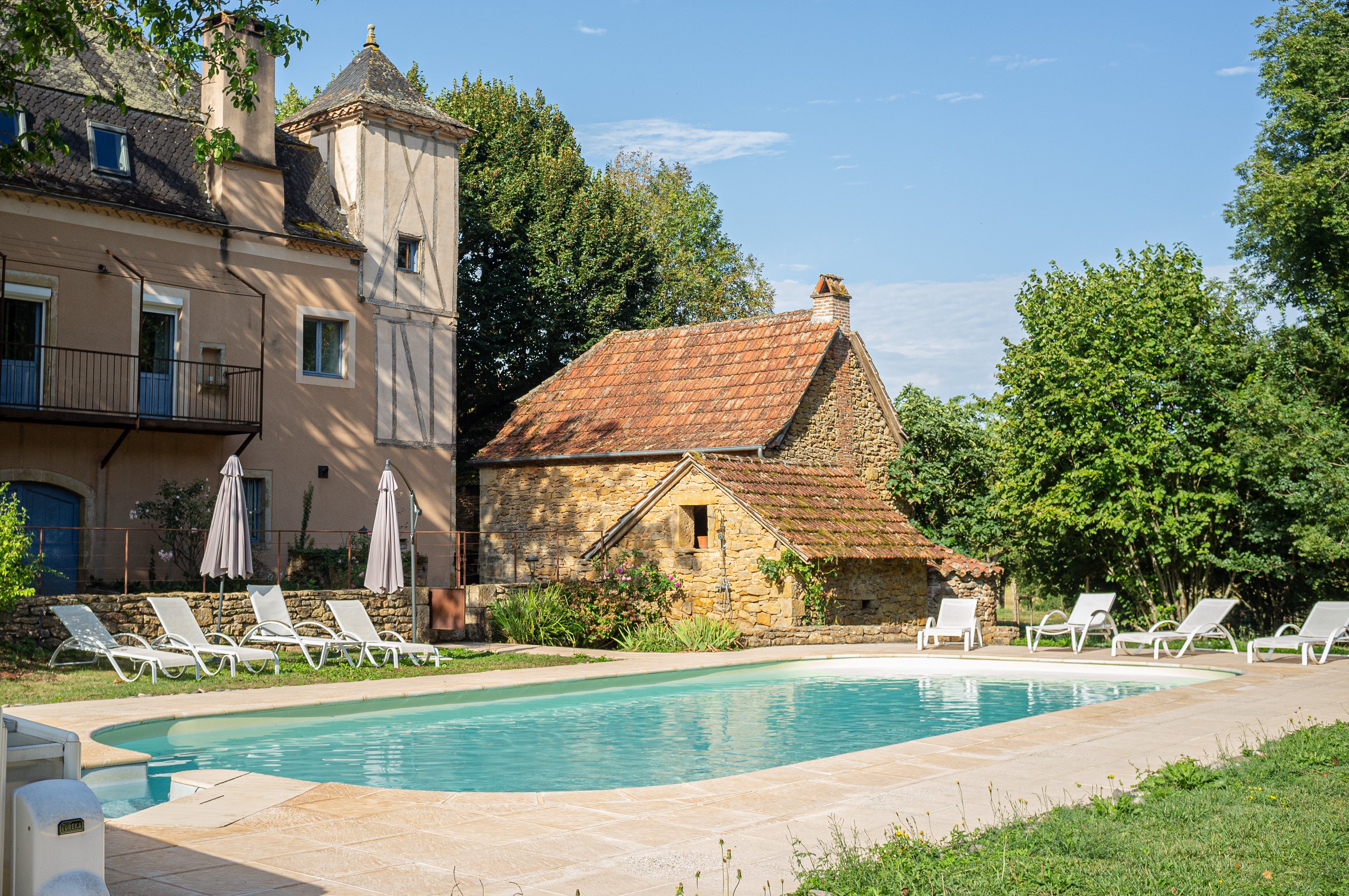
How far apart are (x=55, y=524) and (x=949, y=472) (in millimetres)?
16225

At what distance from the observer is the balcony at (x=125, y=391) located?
56.2 ft

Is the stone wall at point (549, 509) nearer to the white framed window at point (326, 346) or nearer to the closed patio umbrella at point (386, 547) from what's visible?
the white framed window at point (326, 346)

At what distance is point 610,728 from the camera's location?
10.9 meters

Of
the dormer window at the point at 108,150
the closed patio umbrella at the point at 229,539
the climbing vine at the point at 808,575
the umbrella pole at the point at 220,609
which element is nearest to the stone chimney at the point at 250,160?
the dormer window at the point at 108,150

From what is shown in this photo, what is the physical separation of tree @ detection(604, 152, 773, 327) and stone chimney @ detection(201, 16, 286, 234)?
681 inches

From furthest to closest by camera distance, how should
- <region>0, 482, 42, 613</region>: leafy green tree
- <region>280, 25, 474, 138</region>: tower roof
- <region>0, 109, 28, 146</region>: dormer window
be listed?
<region>280, 25, 474, 138</region>: tower roof → <region>0, 109, 28, 146</region>: dormer window → <region>0, 482, 42, 613</region>: leafy green tree

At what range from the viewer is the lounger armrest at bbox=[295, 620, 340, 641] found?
15.0 metres

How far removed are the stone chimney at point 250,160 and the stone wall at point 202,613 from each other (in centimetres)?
711

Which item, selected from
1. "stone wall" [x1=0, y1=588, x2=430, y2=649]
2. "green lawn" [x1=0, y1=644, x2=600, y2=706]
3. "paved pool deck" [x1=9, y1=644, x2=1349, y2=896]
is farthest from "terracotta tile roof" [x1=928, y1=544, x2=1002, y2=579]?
"paved pool deck" [x1=9, y1=644, x2=1349, y2=896]

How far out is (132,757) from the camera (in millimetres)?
7324

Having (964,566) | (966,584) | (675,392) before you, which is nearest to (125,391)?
(675,392)

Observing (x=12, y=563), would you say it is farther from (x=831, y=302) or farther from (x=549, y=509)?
(x=831, y=302)

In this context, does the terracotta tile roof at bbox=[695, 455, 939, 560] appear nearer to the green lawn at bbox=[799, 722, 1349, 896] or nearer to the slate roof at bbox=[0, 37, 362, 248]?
the slate roof at bbox=[0, 37, 362, 248]

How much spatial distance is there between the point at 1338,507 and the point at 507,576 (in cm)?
1559
